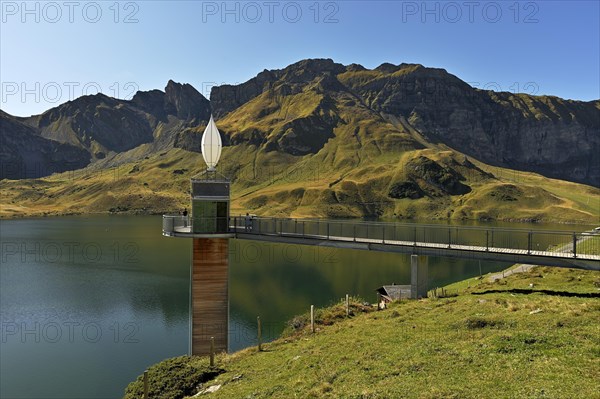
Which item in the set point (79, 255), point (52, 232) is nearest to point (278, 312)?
point (79, 255)

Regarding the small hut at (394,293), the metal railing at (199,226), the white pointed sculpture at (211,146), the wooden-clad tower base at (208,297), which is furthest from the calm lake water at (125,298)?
the white pointed sculpture at (211,146)

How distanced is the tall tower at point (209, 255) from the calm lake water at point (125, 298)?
6438 millimetres

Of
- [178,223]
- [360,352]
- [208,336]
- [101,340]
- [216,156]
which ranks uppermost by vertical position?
[216,156]

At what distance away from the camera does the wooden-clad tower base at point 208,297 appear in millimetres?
29469

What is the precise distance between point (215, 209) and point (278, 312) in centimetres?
1932

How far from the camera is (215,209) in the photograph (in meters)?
31.0

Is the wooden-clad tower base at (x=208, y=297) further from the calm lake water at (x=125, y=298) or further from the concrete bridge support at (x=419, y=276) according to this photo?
the concrete bridge support at (x=419, y=276)

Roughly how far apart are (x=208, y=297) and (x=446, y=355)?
18.1 metres

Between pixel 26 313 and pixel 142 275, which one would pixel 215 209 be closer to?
pixel 26 313

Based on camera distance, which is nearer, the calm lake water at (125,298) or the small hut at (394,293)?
the calm lake water at (125,298)

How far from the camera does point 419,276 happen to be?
34.2 meters

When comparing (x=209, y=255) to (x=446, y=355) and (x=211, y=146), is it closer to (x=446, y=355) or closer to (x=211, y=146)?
(x=211, y=146)

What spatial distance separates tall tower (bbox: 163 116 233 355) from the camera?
96.8ft

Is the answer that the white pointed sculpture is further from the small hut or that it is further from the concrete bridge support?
the small hut
